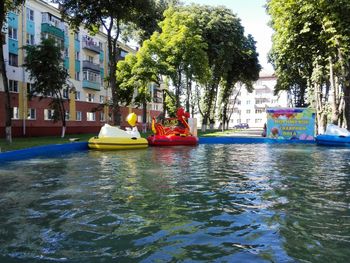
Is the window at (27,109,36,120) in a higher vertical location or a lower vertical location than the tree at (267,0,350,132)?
lower

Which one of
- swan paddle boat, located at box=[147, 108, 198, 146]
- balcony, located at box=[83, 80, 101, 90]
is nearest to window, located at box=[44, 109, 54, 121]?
balcony, located at box=[83, 80, 101, 90]

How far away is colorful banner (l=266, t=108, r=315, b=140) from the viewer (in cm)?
3064

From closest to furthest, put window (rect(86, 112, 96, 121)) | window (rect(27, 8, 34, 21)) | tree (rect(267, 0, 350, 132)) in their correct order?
1. tree (rect(267, 0, 350, 132))
2. window (rect(27, 8, 34, 21))
3. window (rect(86, 112, 96, 121))

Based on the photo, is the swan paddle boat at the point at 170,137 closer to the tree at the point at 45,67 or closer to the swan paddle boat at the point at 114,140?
the swan paddle boat at the point at 114,140

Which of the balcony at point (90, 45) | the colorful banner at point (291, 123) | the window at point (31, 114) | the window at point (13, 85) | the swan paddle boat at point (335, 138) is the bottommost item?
the swan paddle boat at point (335, 138)

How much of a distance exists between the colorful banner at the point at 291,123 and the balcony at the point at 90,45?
1084 inches

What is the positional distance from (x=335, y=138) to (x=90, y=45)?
112ft

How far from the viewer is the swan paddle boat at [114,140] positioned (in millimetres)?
23078

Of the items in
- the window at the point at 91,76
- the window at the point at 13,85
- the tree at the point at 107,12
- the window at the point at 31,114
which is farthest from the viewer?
the window at the point at 91,76

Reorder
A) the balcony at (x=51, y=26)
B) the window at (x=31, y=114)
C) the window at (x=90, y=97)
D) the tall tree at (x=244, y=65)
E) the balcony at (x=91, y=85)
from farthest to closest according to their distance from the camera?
the tall tree at (x=244, y=65) < the window at (x=90, y=97) < the balcony at (x=91, y=85) < the balcony at (x=51, y=26) < the window at (x=31, y=114)

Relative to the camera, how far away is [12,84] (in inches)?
1435

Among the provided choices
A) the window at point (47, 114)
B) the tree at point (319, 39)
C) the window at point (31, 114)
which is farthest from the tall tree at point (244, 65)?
the window at point (31, 114)

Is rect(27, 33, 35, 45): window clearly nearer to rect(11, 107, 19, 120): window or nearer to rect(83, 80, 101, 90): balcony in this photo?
rect(11, 107, 19, 120): window

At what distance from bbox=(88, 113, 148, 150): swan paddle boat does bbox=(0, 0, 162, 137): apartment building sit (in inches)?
519
